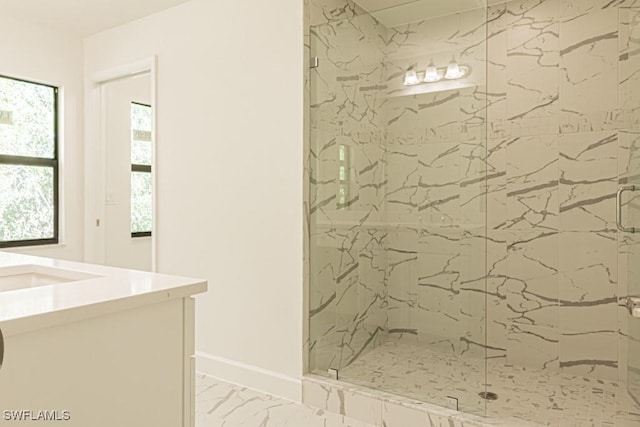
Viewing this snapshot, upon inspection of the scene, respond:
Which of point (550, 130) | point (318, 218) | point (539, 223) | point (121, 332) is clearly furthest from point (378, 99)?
point (121, 332)

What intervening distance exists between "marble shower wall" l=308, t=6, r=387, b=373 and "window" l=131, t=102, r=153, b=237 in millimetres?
2389

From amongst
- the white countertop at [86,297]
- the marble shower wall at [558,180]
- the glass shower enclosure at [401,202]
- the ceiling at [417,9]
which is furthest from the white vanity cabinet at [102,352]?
the marble shower wall at [558,180]

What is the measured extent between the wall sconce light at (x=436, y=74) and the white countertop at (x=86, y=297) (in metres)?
1.91

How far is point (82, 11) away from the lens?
11.3 feet

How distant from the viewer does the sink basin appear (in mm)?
1579

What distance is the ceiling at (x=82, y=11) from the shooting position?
3.28 meters

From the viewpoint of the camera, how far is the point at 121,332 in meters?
1.17

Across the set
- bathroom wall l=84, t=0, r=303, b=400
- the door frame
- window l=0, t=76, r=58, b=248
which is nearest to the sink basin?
bathroom wall l=84, t=0, r=303, b=400

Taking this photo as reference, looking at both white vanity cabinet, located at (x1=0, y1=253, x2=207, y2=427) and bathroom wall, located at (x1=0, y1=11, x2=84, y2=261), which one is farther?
bathroom wall, located at (x1=0, y1=11, x2=84, y2=261)

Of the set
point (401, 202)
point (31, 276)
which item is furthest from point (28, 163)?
point (401, 202)

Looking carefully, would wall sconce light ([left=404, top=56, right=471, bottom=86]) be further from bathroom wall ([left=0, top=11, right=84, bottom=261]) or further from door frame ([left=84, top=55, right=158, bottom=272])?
bathroom wall ([left=0, top=11, right=84, bottom=261])

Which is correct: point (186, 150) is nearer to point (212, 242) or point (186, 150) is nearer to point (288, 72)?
point (212, 242)

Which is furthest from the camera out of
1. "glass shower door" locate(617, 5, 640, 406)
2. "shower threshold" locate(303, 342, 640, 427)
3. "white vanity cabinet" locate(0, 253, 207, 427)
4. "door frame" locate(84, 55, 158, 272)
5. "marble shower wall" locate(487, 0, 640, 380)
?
"door frame" locate(84, 55, 158, 272)

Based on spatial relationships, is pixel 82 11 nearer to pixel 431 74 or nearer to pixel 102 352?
pixel 431 74
